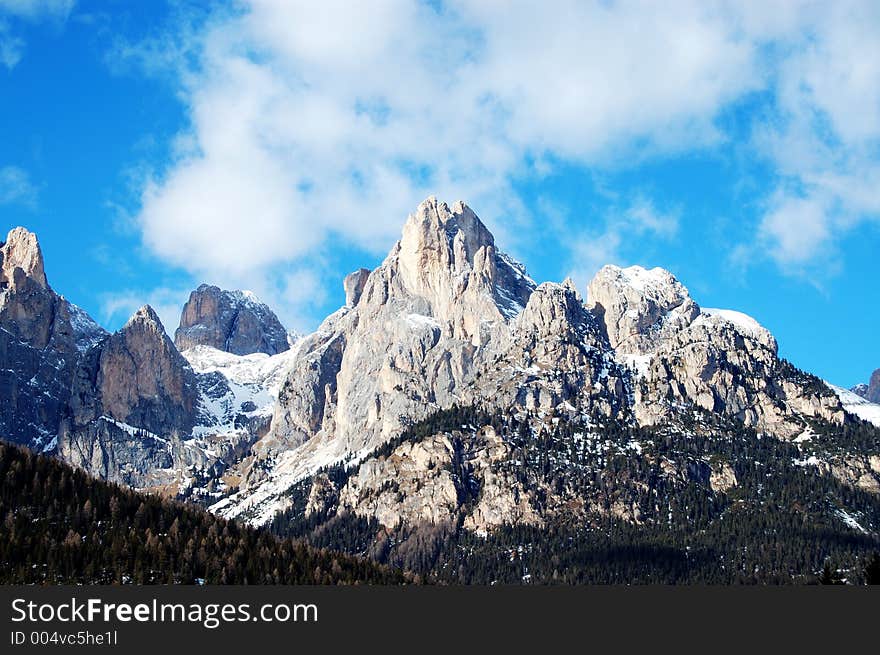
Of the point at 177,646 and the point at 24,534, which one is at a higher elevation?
the point at 24,534

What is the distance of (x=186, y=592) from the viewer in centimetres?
10006

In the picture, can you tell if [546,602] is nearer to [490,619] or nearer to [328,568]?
[490,619]

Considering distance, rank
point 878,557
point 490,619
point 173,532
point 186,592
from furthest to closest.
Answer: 1. point 173,532
2. point 878,557
3. point 186,592
4. point 490,619

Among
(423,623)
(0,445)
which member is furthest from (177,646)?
(0,445)

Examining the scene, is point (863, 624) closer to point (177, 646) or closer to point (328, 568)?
point (177, 646)

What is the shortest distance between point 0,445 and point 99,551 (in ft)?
127

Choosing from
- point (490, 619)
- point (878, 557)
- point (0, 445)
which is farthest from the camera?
point (0, 445)

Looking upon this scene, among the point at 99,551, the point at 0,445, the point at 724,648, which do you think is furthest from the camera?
the point at 0,445

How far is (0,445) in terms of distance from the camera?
183875 mm

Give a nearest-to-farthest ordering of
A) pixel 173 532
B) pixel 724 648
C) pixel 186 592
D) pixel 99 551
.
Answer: pixel 724 648 → pixel 186 592 → pixel 99 551 → pixel 173 532

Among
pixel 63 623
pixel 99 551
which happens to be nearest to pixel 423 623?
pixel 63 623

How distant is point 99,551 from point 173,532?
659 inches

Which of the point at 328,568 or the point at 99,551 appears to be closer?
the point at 99,551

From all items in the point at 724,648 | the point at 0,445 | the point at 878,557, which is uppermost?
the point at 0,445
